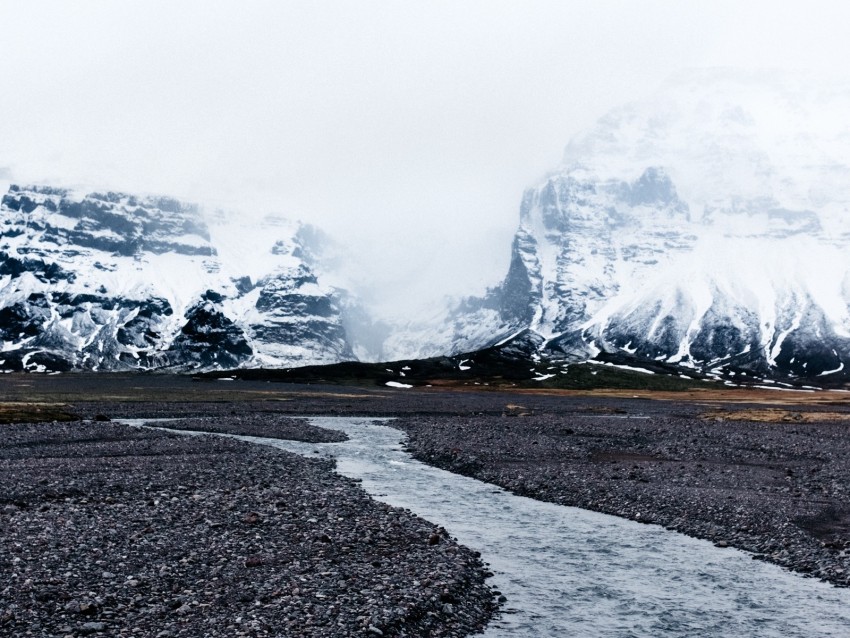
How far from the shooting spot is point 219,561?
83.3 ft

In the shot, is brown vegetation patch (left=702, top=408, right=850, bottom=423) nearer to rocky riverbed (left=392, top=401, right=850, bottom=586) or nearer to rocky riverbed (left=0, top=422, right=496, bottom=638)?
rocky riverbed (left=392, top=401, right=850, bottom=586)

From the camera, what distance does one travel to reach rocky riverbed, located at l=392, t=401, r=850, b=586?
32969 millimetres

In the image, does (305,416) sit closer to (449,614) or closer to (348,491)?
(348,491)

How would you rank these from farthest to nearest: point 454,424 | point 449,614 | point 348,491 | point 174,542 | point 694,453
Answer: point 454,424 → point 694,453 → point 348,491 → point 174,542 → point 449,614

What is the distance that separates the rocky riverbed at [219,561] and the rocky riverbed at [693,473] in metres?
11.2

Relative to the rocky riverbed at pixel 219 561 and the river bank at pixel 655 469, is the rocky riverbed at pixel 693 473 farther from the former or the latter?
the rocky riverbed at pixel 219 561

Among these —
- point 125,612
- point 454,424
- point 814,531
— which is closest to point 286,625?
point 125,612

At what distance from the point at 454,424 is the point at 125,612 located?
70.1 meters

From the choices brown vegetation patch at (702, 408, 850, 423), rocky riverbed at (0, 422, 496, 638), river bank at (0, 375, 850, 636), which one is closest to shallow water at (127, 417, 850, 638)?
river bank at (0, 375, 850, 636)

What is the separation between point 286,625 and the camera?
A: 65.2ft

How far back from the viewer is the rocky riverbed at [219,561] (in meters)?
20.2

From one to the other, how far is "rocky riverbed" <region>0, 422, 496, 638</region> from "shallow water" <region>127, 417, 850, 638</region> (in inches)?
66.9

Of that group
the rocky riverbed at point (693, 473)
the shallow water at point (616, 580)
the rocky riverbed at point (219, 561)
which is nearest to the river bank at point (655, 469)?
the rocky riverbed at point (693, 473)

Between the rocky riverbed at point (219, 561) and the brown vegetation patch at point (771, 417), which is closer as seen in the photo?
→ the rocky riverbed at point (219, 561)
